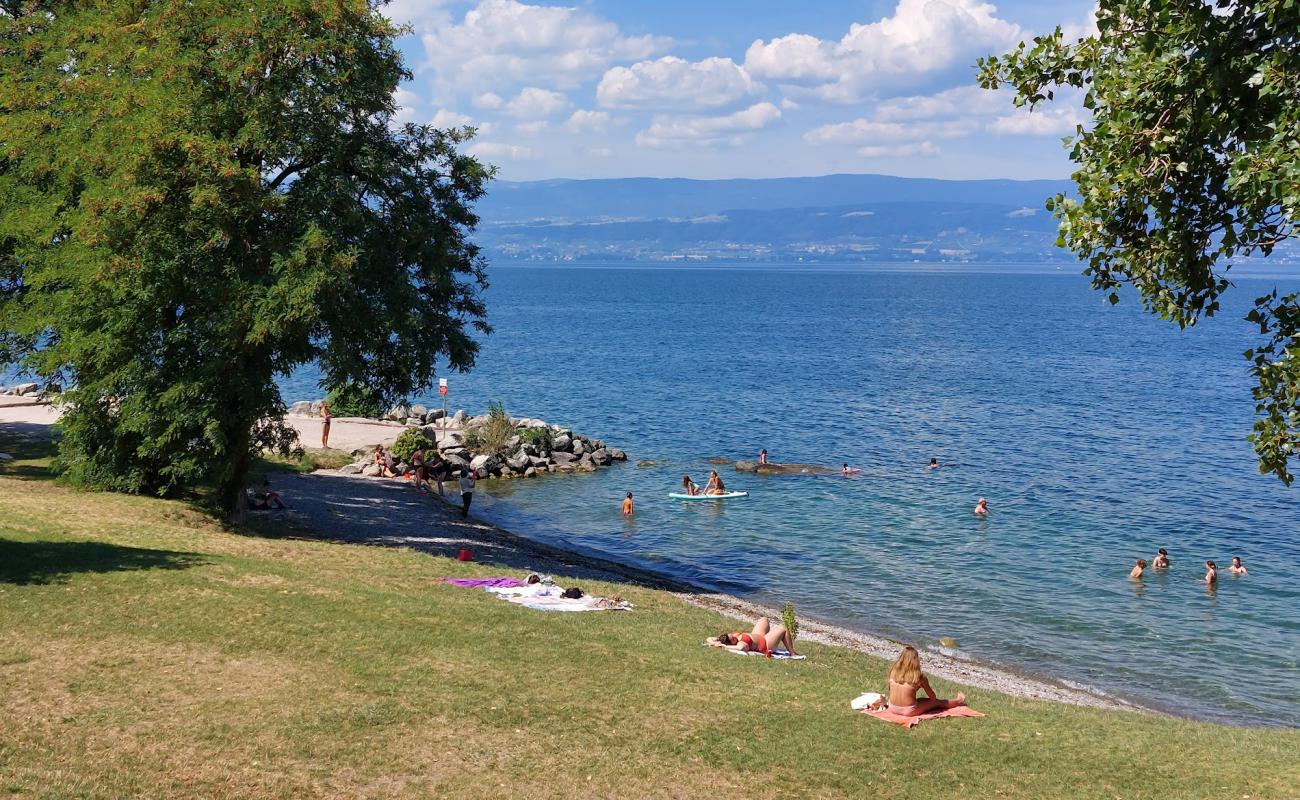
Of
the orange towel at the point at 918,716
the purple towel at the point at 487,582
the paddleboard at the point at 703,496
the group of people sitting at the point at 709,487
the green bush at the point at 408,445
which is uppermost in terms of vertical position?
the green bush at the point at 408,445

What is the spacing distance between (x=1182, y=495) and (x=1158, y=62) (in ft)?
144

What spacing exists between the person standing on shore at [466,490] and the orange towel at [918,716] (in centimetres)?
2583

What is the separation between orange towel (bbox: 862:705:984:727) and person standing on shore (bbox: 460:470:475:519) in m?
25.8

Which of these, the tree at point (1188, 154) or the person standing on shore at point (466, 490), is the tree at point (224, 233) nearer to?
the person standing on shore at point (466, 490)

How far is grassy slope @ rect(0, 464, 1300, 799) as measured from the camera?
13.9 metres

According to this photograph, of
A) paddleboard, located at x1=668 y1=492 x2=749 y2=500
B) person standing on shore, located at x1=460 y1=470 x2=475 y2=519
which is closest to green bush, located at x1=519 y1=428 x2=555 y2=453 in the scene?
person standing on shore, located at x1=460 y1=470 x2=475 y2=519

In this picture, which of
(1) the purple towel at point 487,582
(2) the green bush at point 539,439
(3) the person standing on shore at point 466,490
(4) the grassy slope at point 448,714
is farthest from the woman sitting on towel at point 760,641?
(2) the green bush at point 539,439

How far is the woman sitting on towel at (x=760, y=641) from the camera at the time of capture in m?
21.5

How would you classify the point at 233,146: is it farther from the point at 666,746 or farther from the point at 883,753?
the point at 883,753

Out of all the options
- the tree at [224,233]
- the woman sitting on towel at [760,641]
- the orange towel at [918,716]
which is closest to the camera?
the orange towel at [918,716]

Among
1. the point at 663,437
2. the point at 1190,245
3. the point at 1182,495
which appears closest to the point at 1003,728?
the point at 1190,245

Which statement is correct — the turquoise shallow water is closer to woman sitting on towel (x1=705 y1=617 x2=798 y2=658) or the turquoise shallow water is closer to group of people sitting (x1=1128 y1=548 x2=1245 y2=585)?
group of people sitting (x1=1128 y1=548 x2=1245 y2=585)

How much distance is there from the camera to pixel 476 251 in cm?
3169

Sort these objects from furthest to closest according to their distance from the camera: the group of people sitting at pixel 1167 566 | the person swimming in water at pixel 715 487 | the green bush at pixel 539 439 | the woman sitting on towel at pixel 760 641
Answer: the green bush at pixel 539 439, the person swimming in water at pixel 715 487, the group of people sitting at pixel 1167 566, the woman sitting on towel at pixel 760 641
